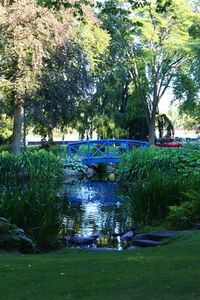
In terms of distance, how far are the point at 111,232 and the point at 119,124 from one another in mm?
22006

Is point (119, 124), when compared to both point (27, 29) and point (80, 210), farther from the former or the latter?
point (80, 210)

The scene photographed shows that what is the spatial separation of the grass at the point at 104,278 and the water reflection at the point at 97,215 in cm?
237

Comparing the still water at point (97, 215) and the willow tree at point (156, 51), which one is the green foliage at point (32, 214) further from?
the willow tree at point (156, 51)

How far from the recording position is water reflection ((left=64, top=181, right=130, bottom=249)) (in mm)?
6516

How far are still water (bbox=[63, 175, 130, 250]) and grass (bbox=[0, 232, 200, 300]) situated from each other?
2.31 m

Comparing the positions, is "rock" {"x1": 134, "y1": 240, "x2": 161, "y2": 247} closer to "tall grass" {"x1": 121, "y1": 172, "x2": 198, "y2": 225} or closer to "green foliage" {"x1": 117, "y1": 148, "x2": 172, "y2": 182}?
"tall grass" {"x1": 121, "y1": 172, "x2": 198, "y2": 225}

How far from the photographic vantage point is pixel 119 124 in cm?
2828

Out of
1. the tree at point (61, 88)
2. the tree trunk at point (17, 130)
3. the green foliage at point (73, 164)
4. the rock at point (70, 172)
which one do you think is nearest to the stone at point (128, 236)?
the rock at point (70, 172)

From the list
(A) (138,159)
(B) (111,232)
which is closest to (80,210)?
(B) (111,232)

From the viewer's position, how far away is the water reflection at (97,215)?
6516 millimetres

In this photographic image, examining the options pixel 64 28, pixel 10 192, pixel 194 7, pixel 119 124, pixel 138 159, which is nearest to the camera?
pixel 10 192

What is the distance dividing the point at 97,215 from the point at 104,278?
18.3ft

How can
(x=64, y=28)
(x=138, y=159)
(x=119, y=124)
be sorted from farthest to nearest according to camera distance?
1. (x=119, y=124)
2. (x=64, y=28)
3. (x=138, y=159)

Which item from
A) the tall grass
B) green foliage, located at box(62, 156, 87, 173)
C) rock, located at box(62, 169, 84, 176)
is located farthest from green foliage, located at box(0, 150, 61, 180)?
the tall grass
